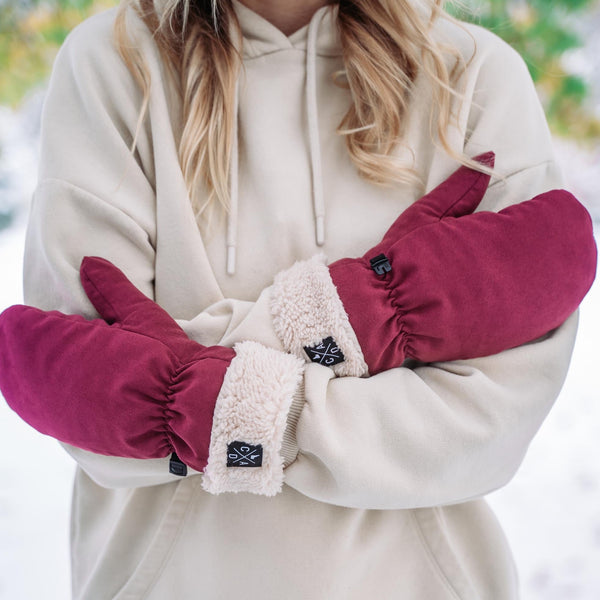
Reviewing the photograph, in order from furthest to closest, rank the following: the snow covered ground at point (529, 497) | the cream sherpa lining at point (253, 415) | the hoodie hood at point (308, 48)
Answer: the snow covered ground at point (529, 497) → the hoodie hood at point (308, 48) → the cream sherpa lining at point (253, 415)

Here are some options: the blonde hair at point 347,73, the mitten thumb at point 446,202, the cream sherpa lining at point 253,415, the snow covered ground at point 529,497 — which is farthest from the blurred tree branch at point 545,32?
the cream sherpa lining at point 253,415

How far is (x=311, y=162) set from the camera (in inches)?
35.6

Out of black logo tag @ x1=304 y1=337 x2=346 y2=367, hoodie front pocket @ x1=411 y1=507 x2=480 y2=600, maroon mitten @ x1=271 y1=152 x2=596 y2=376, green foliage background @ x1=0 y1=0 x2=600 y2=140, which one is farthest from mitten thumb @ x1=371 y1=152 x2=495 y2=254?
green foliage background @ x1=0 y1=0 x2=600 y2=140

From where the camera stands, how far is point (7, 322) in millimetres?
760

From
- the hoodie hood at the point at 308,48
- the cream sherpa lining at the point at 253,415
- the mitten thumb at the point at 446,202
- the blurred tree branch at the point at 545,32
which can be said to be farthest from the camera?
the blurred tree branch at the point at 545,32

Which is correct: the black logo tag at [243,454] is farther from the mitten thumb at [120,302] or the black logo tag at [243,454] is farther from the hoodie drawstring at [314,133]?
the hoodie drawstring at [314,133]

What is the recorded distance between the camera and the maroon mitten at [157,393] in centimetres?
67

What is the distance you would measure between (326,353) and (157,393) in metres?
0.20

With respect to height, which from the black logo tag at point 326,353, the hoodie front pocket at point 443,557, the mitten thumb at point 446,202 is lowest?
the hoodie front pocket at point 443,557

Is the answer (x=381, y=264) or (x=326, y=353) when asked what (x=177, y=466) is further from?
(x=381, y=264)

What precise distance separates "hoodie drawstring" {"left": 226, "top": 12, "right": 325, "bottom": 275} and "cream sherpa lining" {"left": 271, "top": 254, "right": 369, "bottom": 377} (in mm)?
126

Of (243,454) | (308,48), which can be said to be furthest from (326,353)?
(308,48)

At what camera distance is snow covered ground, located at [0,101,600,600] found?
145cm

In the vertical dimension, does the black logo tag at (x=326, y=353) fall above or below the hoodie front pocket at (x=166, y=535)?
above
